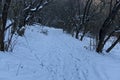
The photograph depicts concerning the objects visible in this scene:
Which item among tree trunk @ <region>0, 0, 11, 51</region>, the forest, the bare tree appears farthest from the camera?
the bare tree

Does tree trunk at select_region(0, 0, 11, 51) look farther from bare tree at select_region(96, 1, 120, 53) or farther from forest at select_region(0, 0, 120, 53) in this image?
bare tree at select_region(96, 1, 120, 53)

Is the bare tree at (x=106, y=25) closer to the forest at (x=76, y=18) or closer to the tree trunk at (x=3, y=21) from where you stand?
the forest at (x=76, y=18)

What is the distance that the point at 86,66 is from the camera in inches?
437

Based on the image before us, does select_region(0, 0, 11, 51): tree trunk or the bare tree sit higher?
select_region(0, 0, 11, 51): tree trunk

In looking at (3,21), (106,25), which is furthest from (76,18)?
(3,21)

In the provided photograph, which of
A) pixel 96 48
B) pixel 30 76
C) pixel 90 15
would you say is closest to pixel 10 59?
pixel 30 76

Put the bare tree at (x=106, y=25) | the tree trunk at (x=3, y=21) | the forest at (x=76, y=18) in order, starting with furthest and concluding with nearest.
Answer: the bare tree at (x=106, y=25) → the forest at (x=76, y=18) → the tree trunk at (x=3, y=21)

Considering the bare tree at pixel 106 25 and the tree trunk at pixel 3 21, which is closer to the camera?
the tree trunk at pixel 3 21

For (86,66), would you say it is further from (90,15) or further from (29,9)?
(90,15)

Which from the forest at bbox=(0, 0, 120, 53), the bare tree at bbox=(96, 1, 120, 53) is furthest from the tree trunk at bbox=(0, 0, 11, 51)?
the bare tree at bbox=(96, 1, 120, 53)

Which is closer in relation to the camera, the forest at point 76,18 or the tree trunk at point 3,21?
the tree trunk at point 3,21

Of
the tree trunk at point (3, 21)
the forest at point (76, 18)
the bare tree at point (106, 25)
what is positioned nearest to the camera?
the tree trunk at point (3, 21)

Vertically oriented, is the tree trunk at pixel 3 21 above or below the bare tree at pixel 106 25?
above

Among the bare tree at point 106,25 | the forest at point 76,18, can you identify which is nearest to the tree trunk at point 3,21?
the forest at point 76,18
